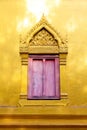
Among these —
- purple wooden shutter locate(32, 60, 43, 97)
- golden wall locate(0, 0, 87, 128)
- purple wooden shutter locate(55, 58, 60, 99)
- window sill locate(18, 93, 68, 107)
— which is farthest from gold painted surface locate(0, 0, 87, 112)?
purple wooden shutter locate(32, 60, 43, 97)

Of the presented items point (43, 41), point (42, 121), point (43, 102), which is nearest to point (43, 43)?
point (43, 41)

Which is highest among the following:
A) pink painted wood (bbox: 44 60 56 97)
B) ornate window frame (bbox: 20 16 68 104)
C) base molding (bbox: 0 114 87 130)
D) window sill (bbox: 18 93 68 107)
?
ornate window frame (bbox: 20 16 68 104)

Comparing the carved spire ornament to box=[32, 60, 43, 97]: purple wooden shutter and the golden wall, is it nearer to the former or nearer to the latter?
the golden wall

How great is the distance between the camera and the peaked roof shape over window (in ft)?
27.9

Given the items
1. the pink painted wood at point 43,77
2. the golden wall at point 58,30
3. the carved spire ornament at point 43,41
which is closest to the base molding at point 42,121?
the golden wall at point 58,30

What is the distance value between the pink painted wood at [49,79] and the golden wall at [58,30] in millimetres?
335

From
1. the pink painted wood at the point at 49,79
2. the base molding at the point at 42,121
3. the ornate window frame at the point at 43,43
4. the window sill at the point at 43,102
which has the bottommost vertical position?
the base molding at the point at 42,121

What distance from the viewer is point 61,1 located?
8836 mm

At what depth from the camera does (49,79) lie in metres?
8.38

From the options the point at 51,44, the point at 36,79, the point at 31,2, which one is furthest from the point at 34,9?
the point at 36,79

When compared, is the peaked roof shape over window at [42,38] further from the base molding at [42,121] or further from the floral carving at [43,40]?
the base molding at [42,121]

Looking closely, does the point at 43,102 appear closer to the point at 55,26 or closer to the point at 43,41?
the point at 43,41

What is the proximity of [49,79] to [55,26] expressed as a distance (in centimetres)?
123

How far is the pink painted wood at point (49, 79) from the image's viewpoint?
8281 mm
